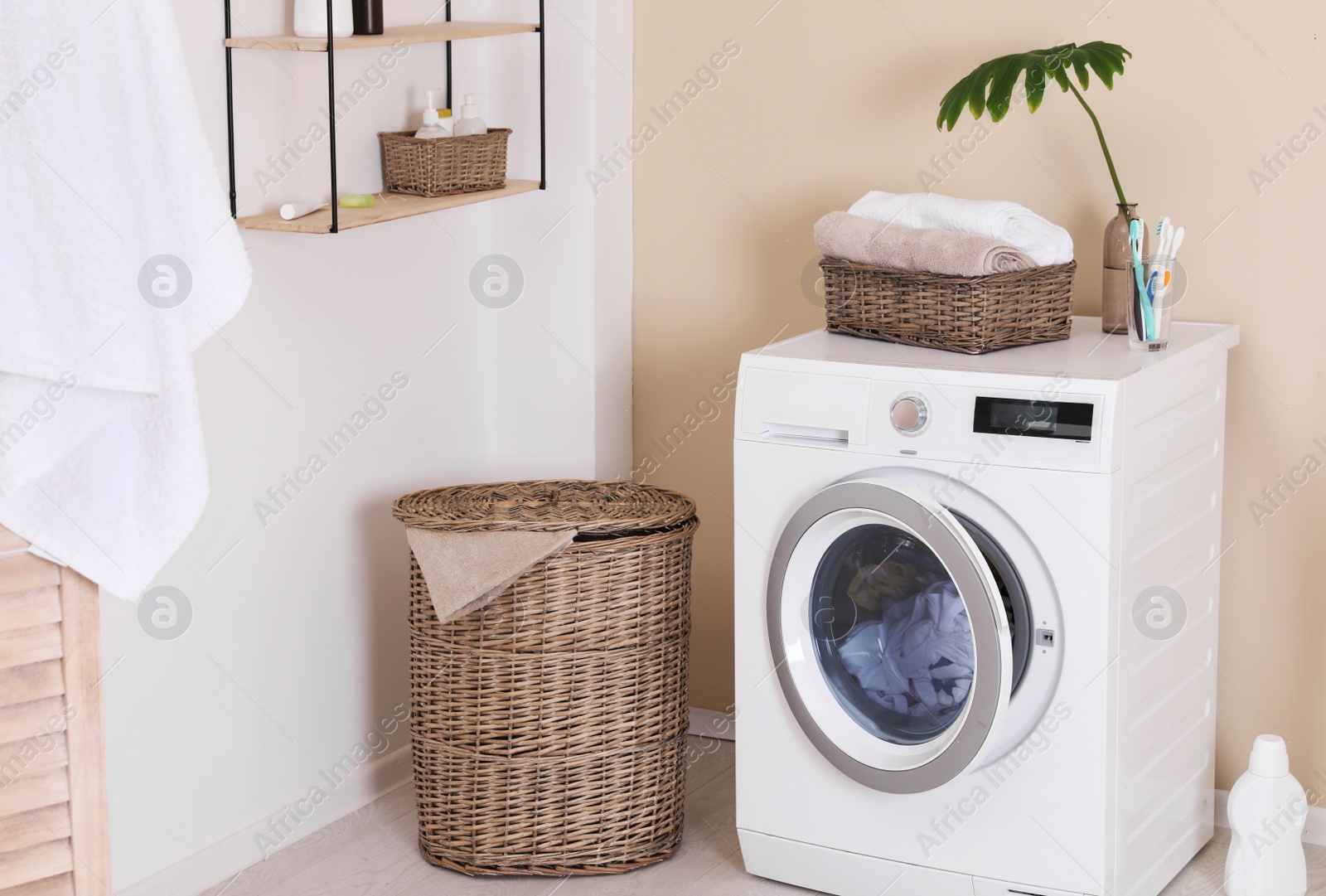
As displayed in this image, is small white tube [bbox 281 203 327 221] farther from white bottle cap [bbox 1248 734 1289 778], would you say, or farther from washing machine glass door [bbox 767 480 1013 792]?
white bottle cap [bbox 1248 734 1289 778]

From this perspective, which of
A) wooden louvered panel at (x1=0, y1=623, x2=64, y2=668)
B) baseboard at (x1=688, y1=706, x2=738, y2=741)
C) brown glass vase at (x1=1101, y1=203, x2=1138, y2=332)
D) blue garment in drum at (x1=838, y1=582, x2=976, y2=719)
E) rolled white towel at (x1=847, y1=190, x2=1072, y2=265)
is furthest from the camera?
baseboard at (x1=688, y1=706, x2=738, y2=741)

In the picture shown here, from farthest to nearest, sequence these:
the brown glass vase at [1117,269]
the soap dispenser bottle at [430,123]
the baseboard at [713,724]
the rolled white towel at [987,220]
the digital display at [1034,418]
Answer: the baseboard at [713,724] → the soap dispenser bottle at [430,123] → the brown glass vase at [1117,269] → the rolled white towel at [987,220] → the digital display at [1034,418]

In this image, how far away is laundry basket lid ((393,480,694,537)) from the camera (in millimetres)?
2072

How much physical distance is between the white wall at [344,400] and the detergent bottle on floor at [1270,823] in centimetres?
126

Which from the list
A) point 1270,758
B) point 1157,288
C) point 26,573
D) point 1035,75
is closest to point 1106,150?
point 1035,75

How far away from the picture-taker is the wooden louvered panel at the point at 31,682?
145 centimetres

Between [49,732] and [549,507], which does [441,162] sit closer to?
[549,507]

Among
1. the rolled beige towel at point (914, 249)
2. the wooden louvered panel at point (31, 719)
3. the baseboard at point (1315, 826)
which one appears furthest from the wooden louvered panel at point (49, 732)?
the baseboard at point (1315, 826)

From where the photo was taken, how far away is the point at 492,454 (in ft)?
8.95

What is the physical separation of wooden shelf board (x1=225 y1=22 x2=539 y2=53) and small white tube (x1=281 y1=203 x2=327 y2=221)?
22 centimetres

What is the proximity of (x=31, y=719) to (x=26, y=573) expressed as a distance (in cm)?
15

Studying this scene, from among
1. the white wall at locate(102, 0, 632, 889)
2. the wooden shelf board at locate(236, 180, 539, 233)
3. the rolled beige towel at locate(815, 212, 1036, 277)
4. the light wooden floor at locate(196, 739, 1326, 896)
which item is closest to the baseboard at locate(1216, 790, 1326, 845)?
the light wooden floor at locate(196, 739, 1326, 896)

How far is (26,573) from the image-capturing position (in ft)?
4.87

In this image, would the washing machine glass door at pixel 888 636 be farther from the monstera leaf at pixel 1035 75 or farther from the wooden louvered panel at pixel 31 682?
the wooden louvered panel at pixel 31 682
